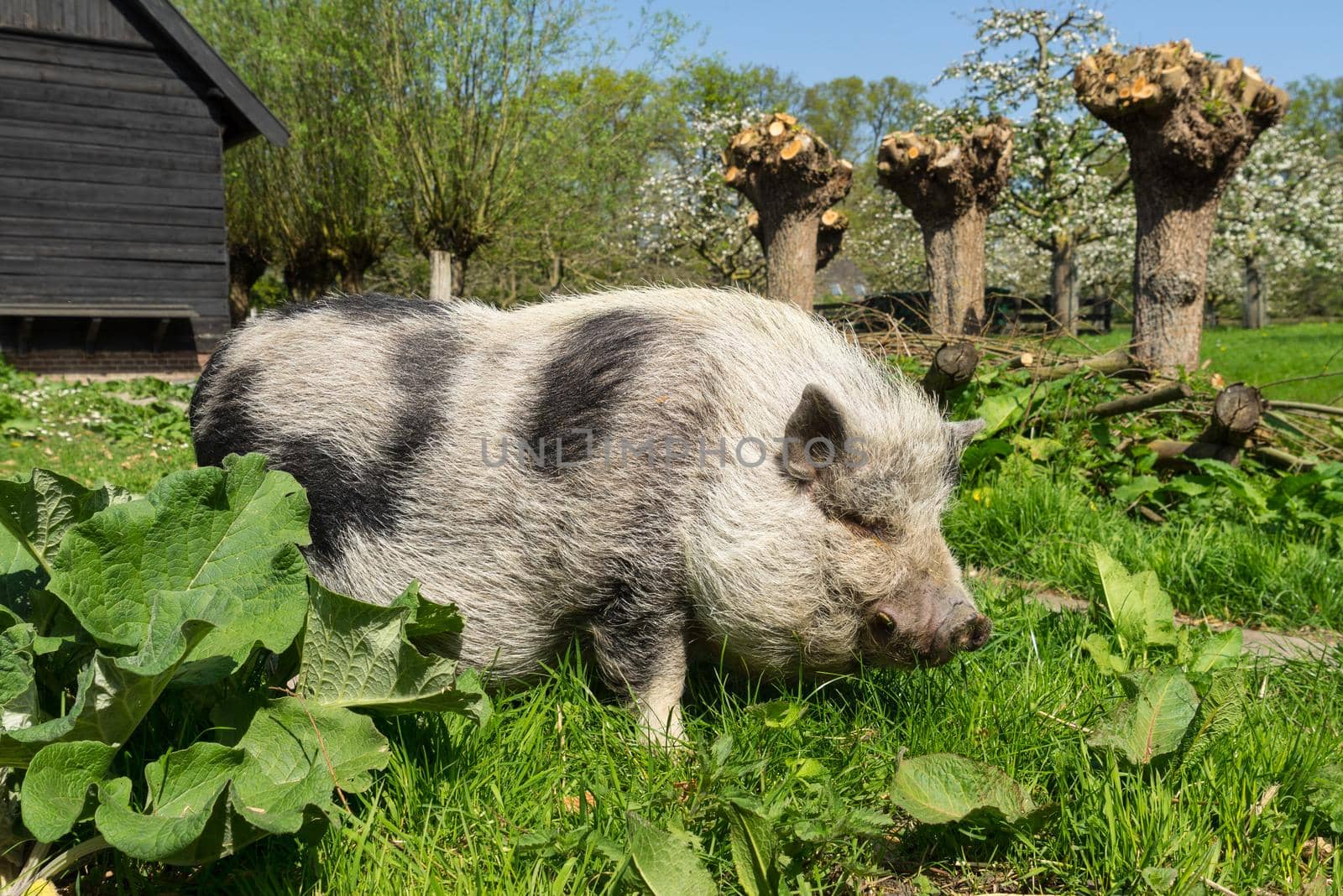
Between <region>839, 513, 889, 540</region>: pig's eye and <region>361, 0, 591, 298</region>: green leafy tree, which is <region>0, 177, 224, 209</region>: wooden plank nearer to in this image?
<region>361, 0, 591, 298</region>: green leafy tree

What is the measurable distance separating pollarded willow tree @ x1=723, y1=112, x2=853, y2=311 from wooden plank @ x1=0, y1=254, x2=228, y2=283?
8756 millimetres

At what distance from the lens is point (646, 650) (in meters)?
2.60

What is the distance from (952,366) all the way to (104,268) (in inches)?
501

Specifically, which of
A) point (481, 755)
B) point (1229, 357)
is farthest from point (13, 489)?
point (1229, 357)

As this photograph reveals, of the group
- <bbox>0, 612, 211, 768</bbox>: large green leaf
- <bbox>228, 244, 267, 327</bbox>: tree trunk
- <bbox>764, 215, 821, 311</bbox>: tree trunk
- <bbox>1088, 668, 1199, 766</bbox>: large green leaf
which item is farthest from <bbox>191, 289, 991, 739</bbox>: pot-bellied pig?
<bbox>228, 244, 267, 327</bbox>: tree trunk

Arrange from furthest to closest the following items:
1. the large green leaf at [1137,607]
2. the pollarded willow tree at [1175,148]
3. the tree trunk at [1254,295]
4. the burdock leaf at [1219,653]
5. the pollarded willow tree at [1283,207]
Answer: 1. the tree trunk at [1254,295]
2. the pollarded willow tree at [1283,207]
3. the pollarded willow tree at [1175,148]
4. the large green leaf at [1137,607]
5. the burdock leaf at [1219,653]

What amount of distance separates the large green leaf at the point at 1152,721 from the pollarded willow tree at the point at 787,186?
6.16 meters

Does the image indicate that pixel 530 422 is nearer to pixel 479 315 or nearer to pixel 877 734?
pixel 479 315

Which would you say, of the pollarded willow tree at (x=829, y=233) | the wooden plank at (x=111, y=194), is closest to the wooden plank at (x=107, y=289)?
the wooden plank at (x=111, y=194)

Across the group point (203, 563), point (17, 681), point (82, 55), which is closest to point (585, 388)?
A: point (203, 563)

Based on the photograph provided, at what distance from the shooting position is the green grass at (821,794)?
196 cm

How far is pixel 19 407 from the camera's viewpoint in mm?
9320

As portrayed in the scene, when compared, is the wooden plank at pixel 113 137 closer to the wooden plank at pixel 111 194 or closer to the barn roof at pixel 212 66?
the wooden plank at pixel 111 194

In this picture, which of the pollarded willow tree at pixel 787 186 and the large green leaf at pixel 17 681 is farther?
the pollarded willow tree at pixel 787 186
